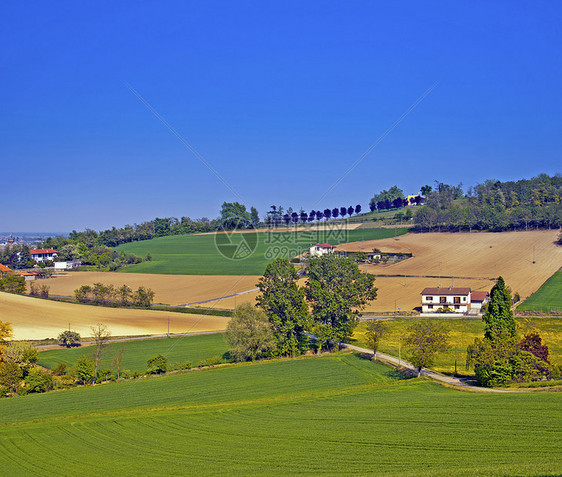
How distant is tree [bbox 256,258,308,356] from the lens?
53.8 m

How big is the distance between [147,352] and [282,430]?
3036 centimetres

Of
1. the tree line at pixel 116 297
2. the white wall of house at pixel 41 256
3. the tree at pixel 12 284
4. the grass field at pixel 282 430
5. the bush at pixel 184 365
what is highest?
the white wall of house at pixel 41 256

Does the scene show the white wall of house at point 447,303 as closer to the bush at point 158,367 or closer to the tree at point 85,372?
the bush at point 158,367

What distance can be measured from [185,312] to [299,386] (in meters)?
42.8

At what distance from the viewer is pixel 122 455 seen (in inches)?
1013

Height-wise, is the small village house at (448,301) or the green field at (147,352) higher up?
the small village house at (448,301)

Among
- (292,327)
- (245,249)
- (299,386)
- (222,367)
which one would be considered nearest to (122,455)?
(299,386)

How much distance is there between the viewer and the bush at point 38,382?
140 feet

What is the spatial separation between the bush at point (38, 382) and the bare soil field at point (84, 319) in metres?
20.6

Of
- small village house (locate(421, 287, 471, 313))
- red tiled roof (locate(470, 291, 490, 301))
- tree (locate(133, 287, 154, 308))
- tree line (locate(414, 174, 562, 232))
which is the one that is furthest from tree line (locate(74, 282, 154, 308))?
tree line (locate(414, 174, 562, 232))

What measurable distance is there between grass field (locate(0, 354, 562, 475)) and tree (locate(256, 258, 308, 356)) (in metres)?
12.2

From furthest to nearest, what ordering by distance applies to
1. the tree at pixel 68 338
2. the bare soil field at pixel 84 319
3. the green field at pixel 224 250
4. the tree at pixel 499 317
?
the green field at pixel 224 250, the bare soil field at pixel 84 319, the tree at pixel 68 338, the tree at pixel 499 317

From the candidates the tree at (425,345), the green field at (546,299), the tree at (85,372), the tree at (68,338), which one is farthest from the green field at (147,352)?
the green field at (546,299)

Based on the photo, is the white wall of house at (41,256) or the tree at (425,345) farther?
the white wall of house at (41,256)
